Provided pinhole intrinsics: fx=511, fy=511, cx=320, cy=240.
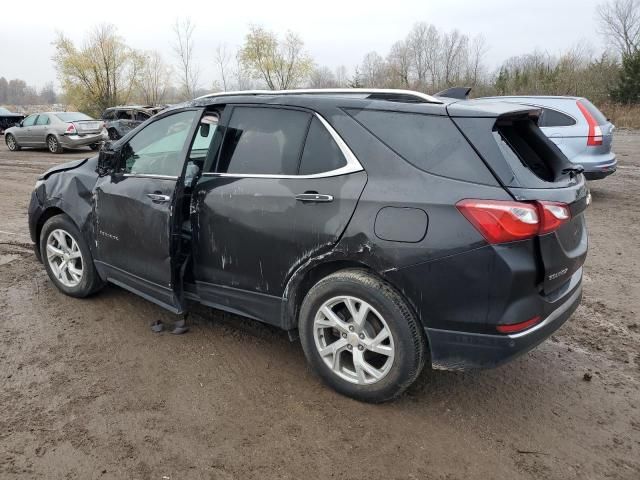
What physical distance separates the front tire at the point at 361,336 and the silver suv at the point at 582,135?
252 inches

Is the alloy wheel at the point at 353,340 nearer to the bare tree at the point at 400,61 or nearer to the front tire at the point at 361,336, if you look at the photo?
the front tire at the point at 361,336

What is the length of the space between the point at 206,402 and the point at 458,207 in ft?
6.06

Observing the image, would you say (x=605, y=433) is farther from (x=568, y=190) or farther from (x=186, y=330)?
(x=186, y=330)

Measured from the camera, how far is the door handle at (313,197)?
2945 mm

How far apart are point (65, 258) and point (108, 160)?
1.04 meters

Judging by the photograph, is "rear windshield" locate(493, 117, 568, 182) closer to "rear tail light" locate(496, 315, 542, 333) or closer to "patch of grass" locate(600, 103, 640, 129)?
"rear tail light" locate(496, 315, 542, 333)

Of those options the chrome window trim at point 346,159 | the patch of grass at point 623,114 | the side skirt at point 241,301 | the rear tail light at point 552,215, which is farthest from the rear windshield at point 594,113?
the patch of grass at point 623,114

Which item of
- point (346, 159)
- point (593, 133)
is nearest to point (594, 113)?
point (593, 133)

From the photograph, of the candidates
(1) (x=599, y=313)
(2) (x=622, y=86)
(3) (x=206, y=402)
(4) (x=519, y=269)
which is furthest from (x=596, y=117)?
(2) (x=622, y=86)

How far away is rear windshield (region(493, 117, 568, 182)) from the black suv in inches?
0.5

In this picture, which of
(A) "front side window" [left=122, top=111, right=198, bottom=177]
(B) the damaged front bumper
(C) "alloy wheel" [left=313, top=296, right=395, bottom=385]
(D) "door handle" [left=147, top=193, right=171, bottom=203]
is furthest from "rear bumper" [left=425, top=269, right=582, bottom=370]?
(B) the damaged front bumper

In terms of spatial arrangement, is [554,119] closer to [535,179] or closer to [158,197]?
[535,179]

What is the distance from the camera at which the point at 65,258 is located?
14.8 ft

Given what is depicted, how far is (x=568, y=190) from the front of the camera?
9.41 feet
